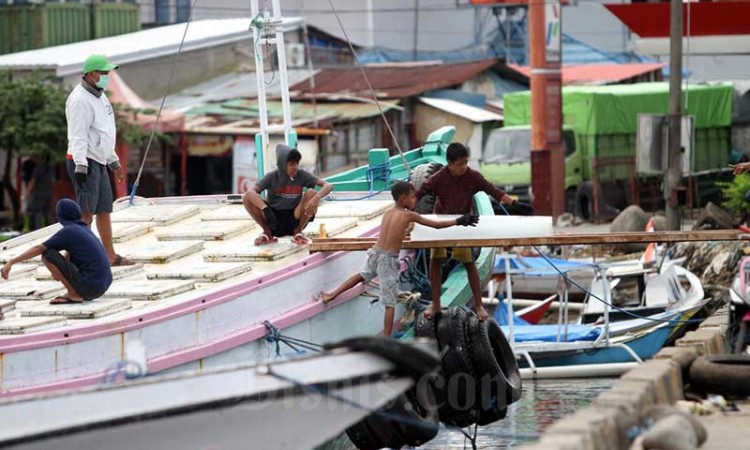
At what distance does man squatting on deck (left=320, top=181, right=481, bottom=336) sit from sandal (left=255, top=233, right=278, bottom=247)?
0.89m

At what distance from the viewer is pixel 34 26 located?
3519 cm

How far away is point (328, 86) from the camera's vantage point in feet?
118

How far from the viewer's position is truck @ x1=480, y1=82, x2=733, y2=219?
99.6 feet

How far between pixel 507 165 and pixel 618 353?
45.6ft

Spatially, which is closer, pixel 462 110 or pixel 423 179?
pixel 423 179

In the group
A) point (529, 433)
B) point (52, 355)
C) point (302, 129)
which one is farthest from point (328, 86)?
point (52, 355)

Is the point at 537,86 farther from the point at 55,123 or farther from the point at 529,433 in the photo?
the point at 529,433

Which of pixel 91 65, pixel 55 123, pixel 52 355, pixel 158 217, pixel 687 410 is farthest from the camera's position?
pixel 55 123

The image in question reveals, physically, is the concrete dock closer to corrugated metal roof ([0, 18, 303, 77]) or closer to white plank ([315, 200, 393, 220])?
white plank ([315, 200, 393, 220])

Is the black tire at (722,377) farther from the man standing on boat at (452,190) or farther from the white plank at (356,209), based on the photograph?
the white plank at (356,209)

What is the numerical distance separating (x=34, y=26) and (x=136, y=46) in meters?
3.26

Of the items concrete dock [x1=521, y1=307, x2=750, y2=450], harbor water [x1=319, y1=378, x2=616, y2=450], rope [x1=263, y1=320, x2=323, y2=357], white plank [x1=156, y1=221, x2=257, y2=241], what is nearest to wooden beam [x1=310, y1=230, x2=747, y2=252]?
rope [x1=263, y1=320, x2=323, y2=357]

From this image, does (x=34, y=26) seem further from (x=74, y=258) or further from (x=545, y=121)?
(x=74, y=258)

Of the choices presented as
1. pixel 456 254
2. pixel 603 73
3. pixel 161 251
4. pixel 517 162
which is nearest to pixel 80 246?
pixel 161 251
